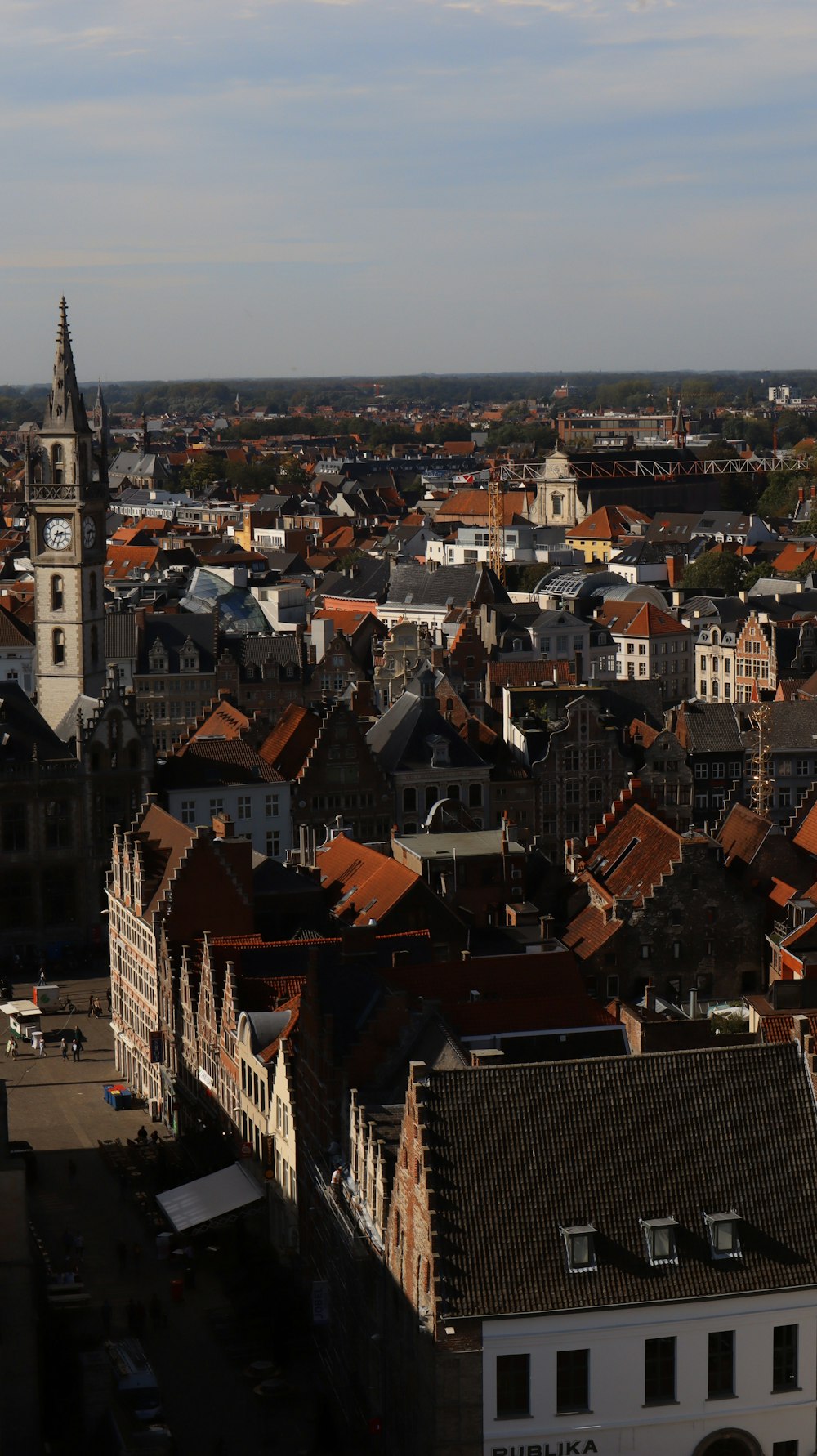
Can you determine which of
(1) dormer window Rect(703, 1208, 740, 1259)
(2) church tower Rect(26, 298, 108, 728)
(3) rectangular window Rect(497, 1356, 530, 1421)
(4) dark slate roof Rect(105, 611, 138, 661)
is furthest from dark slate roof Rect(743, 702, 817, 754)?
(3) rectangular window Rect(497, 1356, 530, 1421)

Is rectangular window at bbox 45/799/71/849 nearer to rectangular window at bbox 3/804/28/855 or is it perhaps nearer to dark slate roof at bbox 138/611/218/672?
rectangular window at bbox 3/804/28/855

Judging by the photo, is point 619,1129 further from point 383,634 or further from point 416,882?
point 383,634

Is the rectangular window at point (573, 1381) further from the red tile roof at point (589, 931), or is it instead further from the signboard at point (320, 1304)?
the red tile roof at point (589, 931)

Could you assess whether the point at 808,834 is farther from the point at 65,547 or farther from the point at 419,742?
the point at 65,547

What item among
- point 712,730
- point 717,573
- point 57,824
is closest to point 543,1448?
point 57,824

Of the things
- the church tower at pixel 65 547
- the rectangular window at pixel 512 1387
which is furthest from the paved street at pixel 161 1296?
the church tower at pixel 65 547

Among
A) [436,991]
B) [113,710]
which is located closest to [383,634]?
[113,710]
